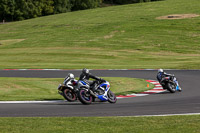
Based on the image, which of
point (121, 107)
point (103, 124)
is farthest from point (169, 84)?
point (103, 124)

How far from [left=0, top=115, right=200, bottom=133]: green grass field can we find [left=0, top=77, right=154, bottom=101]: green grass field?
600 centimetres

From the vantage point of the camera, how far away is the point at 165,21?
6875cm

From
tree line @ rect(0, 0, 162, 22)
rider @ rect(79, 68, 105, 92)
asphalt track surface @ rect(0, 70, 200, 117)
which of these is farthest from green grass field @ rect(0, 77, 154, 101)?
tree line @ rect(0, 0, 162, 22)

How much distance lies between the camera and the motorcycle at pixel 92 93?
16484mm

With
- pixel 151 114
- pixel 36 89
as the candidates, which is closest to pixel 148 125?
pixel 151 114

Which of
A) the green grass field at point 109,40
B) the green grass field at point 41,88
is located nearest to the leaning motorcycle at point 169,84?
the green grass field at point 41,88

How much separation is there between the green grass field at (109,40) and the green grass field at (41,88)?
11.9 meters

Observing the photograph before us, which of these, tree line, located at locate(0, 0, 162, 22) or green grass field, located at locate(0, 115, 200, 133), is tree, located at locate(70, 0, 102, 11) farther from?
green grass field, located at locate(0, 115, 200, 133)

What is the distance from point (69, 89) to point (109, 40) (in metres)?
43.1

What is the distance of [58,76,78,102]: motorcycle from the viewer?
17406mm

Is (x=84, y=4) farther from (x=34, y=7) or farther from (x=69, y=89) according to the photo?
(x=69, y=89)

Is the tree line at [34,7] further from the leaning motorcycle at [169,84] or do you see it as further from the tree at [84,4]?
the leaning motorcycle at [169,84]

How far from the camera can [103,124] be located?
11.7 metres

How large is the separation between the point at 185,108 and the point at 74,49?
134 feet
